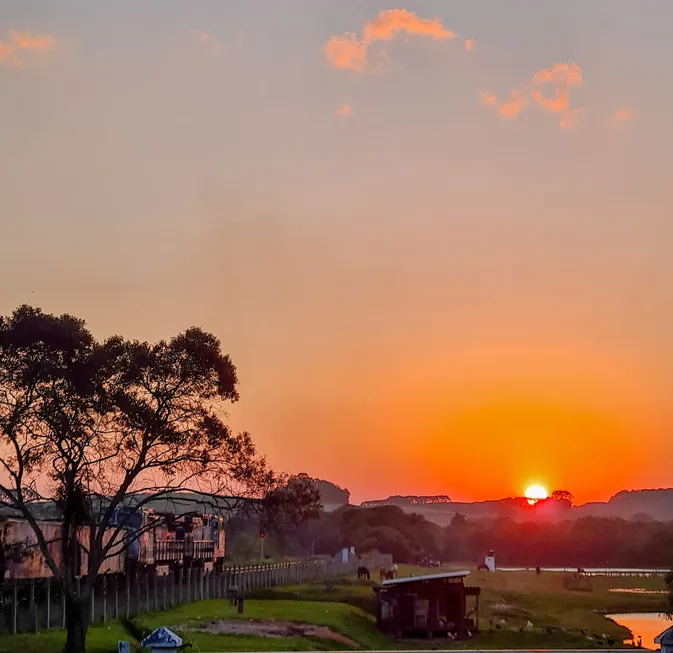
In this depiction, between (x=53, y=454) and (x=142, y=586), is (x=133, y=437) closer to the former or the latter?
(x=53, y=454)

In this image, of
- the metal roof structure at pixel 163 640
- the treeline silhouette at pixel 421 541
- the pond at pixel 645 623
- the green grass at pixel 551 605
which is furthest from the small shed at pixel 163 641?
the treeline silhouette at pixel 421 541

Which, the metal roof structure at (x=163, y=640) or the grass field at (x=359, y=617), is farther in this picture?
the grass field at (x=359, y=617)

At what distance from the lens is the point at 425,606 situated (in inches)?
2670

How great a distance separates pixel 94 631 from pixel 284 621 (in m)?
15.4

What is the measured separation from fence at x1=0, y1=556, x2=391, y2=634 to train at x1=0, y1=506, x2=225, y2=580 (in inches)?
32.5

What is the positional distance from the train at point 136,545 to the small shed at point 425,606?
1435cm

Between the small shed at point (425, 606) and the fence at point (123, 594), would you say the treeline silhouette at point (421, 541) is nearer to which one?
the fence at point (123, 594)

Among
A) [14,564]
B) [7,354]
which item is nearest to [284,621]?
[14,564]

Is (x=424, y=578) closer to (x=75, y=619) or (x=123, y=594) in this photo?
(x=123, y=594)

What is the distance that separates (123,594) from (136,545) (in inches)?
538

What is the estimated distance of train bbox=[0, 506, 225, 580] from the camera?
156 ft

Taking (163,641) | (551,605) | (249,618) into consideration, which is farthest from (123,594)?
(551,605)

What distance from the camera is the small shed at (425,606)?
67.4m

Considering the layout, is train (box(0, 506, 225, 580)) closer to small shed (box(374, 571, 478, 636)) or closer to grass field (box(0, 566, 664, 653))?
grass field (box(0, 566, 664, 653))
